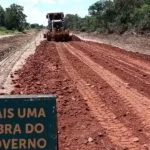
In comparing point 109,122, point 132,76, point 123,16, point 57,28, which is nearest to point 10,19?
point 123,16

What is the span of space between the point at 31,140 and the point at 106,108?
6.64 m

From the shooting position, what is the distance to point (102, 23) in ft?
331

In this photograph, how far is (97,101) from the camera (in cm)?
1328

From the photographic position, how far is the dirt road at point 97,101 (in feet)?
31.0

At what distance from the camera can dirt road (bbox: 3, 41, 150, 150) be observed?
945 centimetres

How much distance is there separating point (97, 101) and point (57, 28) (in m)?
39.6

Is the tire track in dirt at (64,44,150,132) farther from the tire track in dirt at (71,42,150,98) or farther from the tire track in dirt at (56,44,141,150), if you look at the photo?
the tire track in dirt at (56,44,141,150)

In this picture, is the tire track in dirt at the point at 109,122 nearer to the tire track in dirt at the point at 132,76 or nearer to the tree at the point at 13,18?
the tire track in dirt at the point at 132,76

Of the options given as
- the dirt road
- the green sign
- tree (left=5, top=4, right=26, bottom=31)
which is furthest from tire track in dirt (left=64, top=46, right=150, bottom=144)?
tree (left=5, top=4, right=26, bottom=31)

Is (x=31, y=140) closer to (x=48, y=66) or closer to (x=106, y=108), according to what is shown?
(x=106, y=108)

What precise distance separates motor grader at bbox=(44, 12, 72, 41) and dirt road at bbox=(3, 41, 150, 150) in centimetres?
2810

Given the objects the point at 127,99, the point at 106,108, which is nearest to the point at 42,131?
the point at 106,108

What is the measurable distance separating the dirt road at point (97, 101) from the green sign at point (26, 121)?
3154 millimetres

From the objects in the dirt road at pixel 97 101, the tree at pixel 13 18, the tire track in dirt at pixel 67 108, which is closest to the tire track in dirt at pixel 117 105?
the dirt road at pixel 97 101
